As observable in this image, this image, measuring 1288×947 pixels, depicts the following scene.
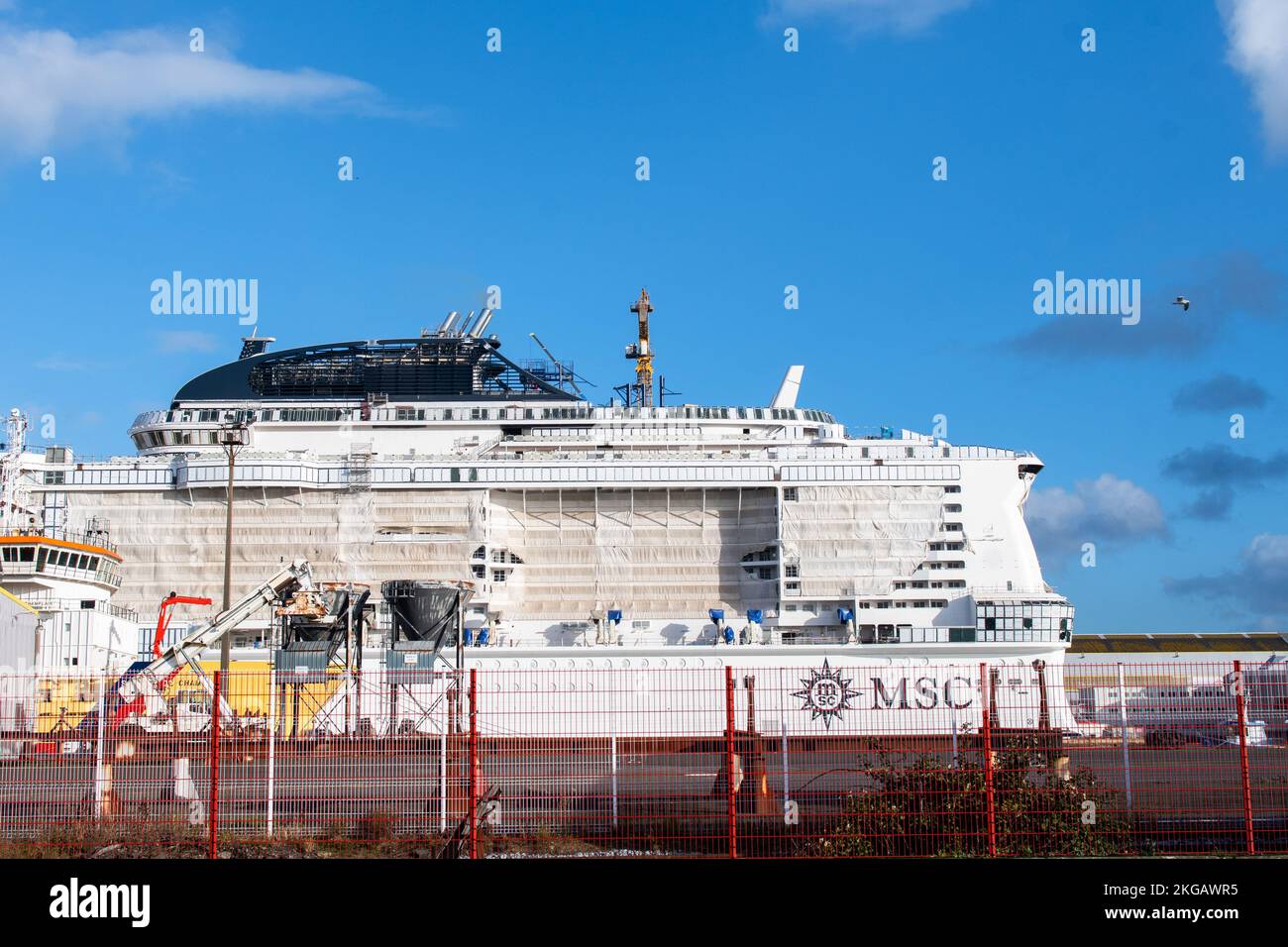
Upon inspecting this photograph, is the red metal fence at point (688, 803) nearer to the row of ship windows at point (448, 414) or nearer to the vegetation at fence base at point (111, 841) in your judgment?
the vegetation at fence base at point (111, 841)

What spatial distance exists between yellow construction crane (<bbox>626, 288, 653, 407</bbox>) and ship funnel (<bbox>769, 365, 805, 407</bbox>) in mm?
6996

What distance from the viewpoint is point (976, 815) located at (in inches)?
540

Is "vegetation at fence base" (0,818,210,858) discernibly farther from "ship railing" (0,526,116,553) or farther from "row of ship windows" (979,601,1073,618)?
"row of ship windows" (979,601,1073,618)

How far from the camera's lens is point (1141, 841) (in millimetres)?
13969

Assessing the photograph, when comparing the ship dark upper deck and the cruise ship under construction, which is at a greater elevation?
the ship dark upper deck

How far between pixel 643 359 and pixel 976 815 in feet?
176

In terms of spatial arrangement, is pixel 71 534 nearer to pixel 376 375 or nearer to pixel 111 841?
pixel 376 375

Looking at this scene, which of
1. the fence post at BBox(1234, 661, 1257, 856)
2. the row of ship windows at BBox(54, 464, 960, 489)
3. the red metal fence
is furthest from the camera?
the row of ship windows at BBox(54, 464, 960, 489)

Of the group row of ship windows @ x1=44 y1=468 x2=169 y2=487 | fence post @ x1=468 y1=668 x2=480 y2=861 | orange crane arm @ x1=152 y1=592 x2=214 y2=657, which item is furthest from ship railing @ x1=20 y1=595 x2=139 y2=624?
fence post @ x1=468 y1=668 x2=480 y2=861

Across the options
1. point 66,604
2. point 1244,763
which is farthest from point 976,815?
point 66,604

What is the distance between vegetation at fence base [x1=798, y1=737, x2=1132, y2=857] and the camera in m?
13.5

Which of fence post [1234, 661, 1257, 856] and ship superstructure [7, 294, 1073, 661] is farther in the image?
ship superstructure [7, 294, 1073, 661]

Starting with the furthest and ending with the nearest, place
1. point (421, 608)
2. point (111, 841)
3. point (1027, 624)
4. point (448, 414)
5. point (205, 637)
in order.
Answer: point (448, 414) < point (1027, 624) < point (421, 608) < point (205, 637) < point (111, 841)
